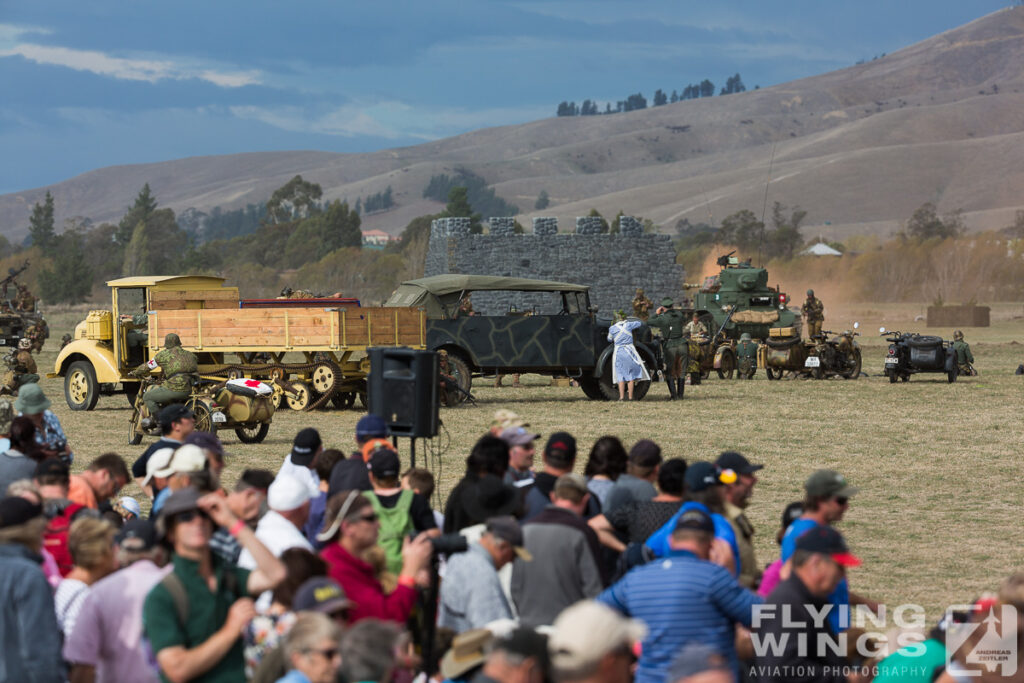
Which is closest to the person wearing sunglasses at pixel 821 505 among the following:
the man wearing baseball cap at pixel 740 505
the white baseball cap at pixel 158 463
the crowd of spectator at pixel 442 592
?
the crowd of spectator at pixel 442 592

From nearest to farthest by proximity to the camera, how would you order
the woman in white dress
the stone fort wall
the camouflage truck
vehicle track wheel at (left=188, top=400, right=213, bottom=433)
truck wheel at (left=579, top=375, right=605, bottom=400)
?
vehicle track wheel at (left=188, top=400, right=213, bottom=433), the woman in white dress, the camouflage truck, truck wheel at (left=579, top=375, right=605, bottom=400), the stone fort wall

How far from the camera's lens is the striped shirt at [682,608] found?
5590 mm

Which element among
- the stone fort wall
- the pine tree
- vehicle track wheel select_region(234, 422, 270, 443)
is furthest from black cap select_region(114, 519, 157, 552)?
the pine tree

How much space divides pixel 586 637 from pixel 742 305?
31.4 m

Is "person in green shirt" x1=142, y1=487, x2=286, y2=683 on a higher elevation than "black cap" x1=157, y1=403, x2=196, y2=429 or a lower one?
lower

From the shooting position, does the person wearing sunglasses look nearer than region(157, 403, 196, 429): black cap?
Yes

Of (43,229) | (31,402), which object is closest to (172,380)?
(31,402)

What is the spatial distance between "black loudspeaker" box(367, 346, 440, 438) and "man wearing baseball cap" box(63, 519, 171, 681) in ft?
17.2

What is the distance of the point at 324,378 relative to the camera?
2252cm

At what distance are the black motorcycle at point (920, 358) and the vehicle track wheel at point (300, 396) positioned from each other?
1248cm

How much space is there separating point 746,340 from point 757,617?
2631 centimetres

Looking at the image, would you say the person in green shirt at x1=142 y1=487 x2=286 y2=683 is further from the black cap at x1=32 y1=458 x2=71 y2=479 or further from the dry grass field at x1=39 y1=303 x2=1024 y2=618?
the dry grass field at x1=39 y1=303 x2=1024 y2=618

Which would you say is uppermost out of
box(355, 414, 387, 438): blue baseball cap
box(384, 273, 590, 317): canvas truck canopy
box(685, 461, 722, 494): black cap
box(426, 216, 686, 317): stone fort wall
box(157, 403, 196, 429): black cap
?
box(426, 216, 686, 317): stone fort wall

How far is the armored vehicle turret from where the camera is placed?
34.2 meters
